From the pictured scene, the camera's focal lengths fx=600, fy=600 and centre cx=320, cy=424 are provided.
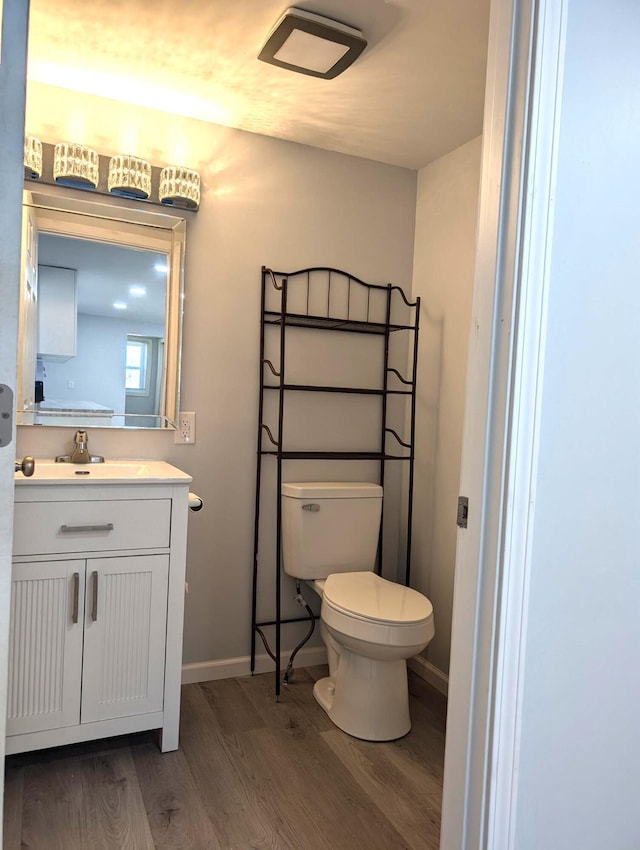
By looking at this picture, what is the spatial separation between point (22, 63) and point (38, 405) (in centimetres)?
147

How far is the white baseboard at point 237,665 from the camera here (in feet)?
8.02

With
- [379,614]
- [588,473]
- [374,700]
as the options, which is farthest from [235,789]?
[588,473]

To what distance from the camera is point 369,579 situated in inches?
93.9

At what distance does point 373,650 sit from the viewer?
2.00 metres

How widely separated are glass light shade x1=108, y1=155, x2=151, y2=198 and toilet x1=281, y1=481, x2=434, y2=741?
4.17 ft

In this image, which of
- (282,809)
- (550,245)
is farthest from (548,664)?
(282,809)

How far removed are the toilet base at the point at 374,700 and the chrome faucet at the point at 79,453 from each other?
1.17 metres

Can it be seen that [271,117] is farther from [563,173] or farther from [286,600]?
[286,600]

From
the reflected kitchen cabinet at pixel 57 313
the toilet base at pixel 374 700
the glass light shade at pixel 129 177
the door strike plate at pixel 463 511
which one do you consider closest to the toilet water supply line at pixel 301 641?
the toilet base at pixel 374 700

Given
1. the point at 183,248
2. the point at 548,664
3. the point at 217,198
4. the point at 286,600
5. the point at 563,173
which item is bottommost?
the point at 286,600

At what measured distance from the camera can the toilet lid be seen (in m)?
2.00

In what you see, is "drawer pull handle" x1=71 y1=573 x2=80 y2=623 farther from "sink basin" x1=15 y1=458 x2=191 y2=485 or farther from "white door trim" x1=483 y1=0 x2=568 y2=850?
"white door trim" x1=483 y1=0 x2=568 y2=850

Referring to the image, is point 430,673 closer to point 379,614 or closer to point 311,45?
point 379,614

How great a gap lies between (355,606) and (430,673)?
776mm
